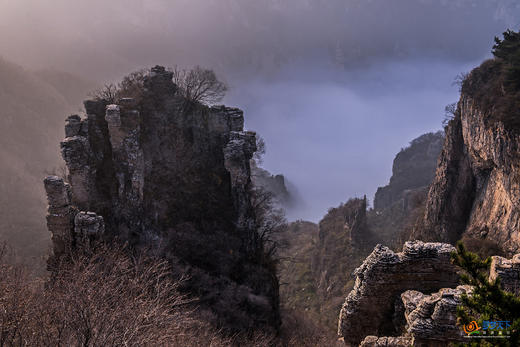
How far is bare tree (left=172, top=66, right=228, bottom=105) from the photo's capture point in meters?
29.2

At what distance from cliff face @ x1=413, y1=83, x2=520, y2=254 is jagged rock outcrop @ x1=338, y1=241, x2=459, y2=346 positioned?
17.7 m

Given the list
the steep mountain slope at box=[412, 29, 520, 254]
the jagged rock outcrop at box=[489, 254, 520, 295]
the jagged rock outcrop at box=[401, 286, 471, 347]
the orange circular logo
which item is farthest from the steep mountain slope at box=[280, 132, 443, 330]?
the orange circular logo

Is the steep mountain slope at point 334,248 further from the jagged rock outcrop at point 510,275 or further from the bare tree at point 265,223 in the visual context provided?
the jagged rock outcrop at point 510,275

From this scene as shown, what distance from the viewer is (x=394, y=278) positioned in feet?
39.8

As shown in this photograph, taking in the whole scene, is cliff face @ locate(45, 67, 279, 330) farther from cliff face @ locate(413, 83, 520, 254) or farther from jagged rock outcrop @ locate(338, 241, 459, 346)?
cliff face @ locate(413, 83, 520, 254)

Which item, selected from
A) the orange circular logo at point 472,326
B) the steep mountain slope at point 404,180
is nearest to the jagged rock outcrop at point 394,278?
the orange circular logo at point 472,326

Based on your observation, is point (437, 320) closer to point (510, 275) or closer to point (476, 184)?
point (510, 275)

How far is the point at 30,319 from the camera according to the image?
1043cm

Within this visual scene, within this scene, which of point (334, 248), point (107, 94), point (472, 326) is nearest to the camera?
point (472, 326)

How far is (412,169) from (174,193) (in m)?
94.0

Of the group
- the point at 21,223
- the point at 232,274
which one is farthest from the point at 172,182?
the point at 21,223

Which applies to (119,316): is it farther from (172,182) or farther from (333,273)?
(333,273)

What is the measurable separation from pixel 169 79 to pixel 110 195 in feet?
36.8

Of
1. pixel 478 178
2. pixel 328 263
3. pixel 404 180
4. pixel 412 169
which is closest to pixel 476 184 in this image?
pixel 478 178
